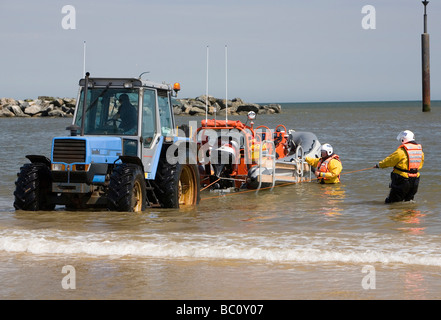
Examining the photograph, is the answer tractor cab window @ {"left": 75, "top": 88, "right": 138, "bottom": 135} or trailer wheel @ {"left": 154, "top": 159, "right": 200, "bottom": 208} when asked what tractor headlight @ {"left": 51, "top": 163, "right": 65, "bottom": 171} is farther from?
trailer wheel @ {"left": 154, "top": 159, "right": 200, "bottom": 208}

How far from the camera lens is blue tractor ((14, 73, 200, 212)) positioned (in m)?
10.1

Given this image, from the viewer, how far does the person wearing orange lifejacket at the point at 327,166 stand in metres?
16.7

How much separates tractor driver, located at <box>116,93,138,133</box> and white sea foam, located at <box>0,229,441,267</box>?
6.63 feet

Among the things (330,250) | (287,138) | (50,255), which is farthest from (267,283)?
(287,138)

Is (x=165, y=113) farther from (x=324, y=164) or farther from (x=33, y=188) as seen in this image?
(x=324, y=164)

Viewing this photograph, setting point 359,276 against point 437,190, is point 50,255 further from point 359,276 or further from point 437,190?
point 437,190

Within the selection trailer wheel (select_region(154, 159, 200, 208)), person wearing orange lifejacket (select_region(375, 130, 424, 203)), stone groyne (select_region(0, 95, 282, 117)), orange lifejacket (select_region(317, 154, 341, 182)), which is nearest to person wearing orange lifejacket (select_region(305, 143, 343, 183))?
orange lifejacket (select_region(317, 154, 341, 182))

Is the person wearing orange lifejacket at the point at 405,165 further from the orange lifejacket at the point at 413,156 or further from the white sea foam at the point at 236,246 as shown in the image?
the white sea foam at the point at 236,246

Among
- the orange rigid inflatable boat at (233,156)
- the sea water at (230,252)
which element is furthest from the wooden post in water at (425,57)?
the sea water at (230,252)

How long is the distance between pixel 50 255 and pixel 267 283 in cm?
278

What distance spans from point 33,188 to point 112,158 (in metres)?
1.26

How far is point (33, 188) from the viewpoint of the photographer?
34.8 feet

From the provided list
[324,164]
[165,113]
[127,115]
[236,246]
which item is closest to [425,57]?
[324,164]

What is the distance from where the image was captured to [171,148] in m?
11.5
